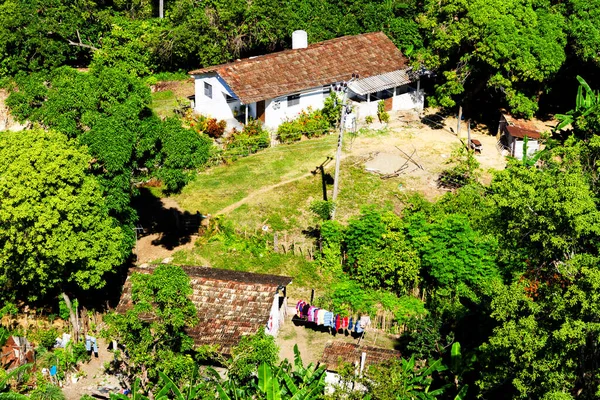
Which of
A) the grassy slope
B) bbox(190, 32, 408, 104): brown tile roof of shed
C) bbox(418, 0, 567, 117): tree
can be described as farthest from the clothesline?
bbox(418, 0, 567, 117): tree

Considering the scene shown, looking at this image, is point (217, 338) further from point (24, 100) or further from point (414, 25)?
point (414, 25)

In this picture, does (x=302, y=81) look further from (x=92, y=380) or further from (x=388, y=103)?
(x=92, y=380)

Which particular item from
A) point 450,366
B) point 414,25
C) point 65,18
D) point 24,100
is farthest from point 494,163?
point 65,18

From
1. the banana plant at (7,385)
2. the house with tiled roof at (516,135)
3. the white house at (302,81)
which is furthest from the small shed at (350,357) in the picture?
the white house at (302,81)

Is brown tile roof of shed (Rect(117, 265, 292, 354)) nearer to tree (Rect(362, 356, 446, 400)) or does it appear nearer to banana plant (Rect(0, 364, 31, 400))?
banana plant (Rect(0, 364, 31, 400))

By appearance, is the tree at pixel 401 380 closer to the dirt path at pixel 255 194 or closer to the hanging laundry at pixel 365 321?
the hanging laundry at pixel 365 321

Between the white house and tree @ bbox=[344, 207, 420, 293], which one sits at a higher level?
the white house

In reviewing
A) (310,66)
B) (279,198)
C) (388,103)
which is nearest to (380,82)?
(388,103)
